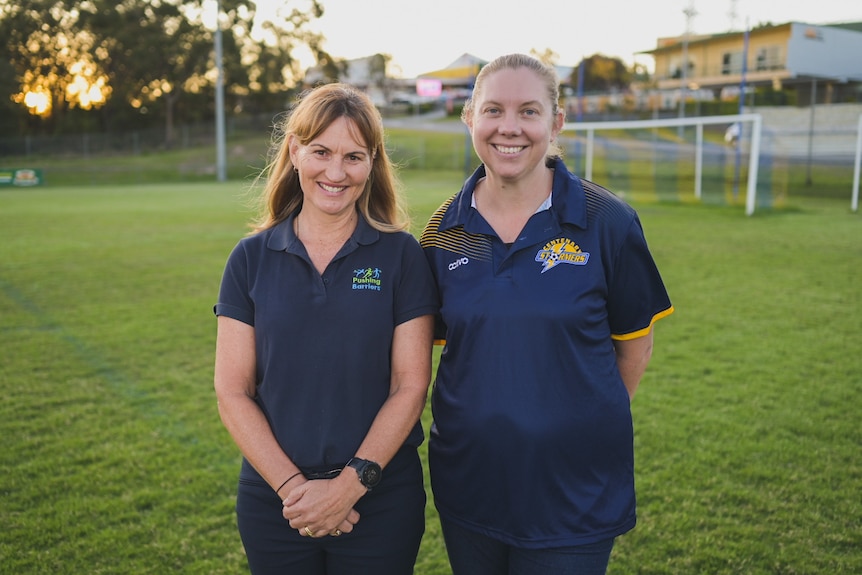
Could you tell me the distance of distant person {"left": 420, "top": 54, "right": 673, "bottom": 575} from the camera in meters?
1.95

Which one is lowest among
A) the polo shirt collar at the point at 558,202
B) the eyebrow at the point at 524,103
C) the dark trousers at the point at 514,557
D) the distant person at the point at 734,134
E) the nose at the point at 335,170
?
the dark trousers at the point at 514,557

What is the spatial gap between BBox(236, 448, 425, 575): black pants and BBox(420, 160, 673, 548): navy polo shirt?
176 millimetres

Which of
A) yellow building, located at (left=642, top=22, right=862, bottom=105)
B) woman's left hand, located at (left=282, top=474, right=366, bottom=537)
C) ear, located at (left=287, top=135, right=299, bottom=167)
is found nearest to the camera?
woman's left hand, located at (left=282, top=474, right=366, bottom=537)

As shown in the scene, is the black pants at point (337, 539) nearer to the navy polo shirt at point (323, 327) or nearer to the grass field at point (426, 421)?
the navy polo shirt at point (323, 327)

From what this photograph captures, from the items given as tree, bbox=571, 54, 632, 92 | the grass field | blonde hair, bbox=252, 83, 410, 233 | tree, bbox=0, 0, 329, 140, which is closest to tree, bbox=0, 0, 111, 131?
tree, bbox=0, 0, 329, 140

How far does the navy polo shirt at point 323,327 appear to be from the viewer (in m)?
2.00

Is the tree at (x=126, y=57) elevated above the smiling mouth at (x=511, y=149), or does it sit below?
above

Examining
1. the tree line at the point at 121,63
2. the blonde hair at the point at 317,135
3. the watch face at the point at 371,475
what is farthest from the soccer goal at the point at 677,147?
the tree line at the point at 121,63

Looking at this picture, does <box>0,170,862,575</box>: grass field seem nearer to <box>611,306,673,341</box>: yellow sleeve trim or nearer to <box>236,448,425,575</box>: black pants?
<box>236,448,425,575</box>: black pants

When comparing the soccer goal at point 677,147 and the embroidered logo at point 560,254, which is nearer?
the embroidered logo at point 560,254

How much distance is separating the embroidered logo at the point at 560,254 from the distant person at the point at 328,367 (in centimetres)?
34

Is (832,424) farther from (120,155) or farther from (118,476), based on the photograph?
(120,155)

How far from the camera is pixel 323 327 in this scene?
200cm

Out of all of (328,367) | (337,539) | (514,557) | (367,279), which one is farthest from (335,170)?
(514,557)
